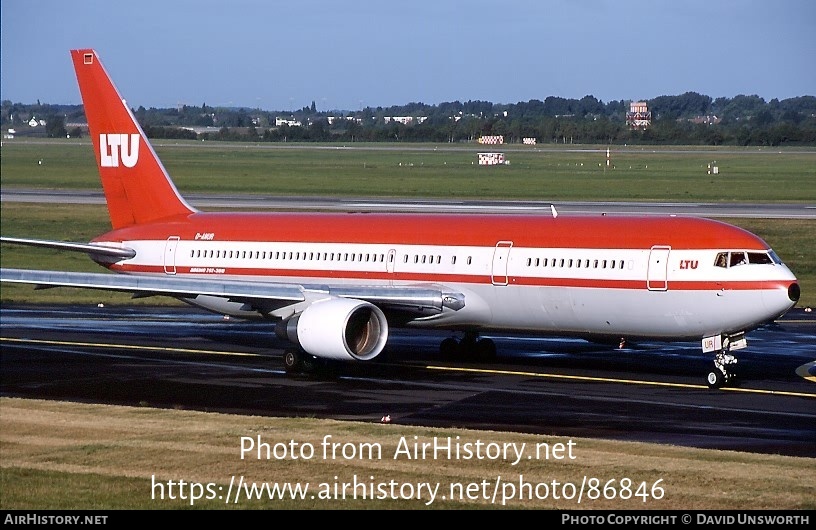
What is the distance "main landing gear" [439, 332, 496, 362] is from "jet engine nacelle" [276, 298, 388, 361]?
3.74m

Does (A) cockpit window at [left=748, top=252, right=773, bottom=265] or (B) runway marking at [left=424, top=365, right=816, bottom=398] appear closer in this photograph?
(B) runway marking at [left=424, top=365, right=816, bottom=398]

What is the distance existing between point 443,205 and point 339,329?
114ft

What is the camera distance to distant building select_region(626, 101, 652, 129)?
45.4 m

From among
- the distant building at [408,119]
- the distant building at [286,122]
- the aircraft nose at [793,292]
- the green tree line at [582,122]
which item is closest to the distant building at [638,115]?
the green tree line at [582,122]

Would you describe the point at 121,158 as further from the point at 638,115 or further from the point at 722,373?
the point at 722,373

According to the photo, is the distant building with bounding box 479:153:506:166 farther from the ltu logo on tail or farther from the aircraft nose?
the aircraft nose

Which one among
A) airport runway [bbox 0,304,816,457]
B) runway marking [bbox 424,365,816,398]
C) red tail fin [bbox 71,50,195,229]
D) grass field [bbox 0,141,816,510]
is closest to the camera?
grass field [bbox 0,141,816,510]

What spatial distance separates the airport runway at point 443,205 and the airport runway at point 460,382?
23.0 ft

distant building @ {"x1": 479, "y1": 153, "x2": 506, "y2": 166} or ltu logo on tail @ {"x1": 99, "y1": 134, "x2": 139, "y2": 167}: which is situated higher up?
ltu logo on tail @ {"x1": 99, "y1": 134, "x2": 139, "y2": 167}

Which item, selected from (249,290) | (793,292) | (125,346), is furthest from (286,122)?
(793,292)

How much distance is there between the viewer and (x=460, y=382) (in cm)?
3009

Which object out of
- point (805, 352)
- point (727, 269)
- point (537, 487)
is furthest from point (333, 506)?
point (805, 352)

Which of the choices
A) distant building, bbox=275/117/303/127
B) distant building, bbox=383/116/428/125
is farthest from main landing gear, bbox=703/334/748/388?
distant building, bbox=275/117/303/127
